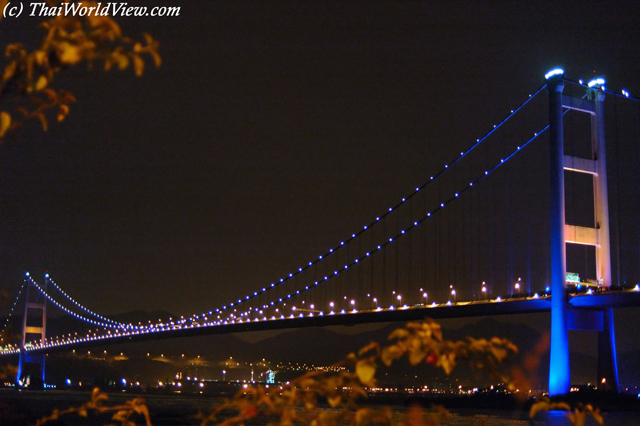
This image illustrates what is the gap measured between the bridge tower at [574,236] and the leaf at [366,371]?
119ft

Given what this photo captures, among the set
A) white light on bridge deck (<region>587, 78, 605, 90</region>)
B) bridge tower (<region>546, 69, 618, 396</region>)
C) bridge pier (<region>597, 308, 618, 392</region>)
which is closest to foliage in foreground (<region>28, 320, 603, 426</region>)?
bridge tower (<region>546, 69, 618, 396</region>)

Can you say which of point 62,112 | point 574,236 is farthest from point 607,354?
point 62,112

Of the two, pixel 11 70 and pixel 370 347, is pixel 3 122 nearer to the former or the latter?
pixel 11 70

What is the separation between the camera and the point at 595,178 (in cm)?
4203

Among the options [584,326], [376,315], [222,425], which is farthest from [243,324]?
[222,425]

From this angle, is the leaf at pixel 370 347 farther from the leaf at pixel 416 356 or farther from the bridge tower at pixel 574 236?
the bridge tower at pixel 574 236

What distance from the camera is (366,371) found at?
2375 millimetres

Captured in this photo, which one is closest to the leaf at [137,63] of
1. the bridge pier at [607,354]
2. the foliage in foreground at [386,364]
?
the foliage in foreground at [386,364]

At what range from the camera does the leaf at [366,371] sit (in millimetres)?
2365

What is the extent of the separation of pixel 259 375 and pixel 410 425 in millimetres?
146795

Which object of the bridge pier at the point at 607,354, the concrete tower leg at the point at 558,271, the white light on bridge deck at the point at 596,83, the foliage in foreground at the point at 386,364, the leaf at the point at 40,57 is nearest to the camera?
the leaf at the point at 40,57

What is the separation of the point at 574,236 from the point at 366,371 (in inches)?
1547

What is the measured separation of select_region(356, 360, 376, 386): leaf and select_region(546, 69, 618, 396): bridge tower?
36410 millimetres

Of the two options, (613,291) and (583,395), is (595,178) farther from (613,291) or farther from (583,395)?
(583,395)
